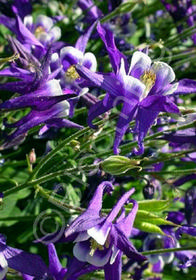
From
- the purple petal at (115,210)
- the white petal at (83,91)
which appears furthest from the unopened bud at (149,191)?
the white petal at (83,91)

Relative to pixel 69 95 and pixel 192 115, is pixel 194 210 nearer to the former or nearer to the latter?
pixel 192 115

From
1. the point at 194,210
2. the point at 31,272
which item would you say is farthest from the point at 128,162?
the point at 194,210

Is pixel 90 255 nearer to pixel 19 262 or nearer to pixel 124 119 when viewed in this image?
pixel 19 262

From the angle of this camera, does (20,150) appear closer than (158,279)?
Yes

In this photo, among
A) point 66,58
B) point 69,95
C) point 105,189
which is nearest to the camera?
point 69,95

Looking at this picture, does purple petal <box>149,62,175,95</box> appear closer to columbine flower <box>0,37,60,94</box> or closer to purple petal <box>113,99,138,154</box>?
purple petal <box>113,99,138,154</box>

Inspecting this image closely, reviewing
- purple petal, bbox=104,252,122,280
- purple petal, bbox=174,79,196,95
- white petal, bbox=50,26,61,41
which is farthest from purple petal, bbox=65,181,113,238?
white petal, bbox=50,26,61,41

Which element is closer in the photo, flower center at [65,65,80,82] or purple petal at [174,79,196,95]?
purple petal at [174,79,196,95]
